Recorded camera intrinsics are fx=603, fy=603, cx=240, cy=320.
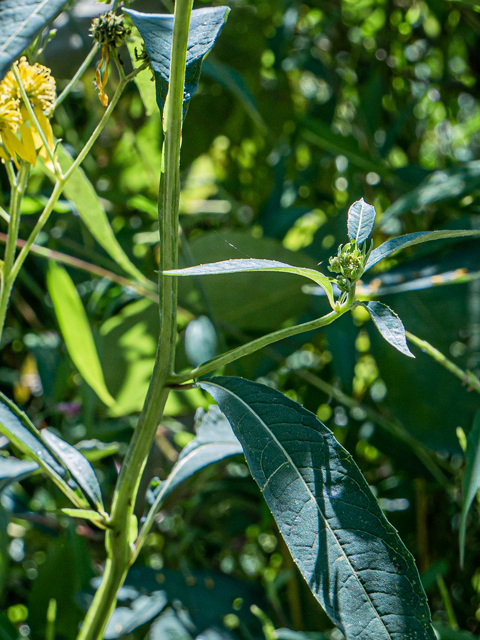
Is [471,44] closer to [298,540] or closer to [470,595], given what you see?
[470,595]

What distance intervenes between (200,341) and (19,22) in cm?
28

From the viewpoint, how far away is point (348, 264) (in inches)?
8.9

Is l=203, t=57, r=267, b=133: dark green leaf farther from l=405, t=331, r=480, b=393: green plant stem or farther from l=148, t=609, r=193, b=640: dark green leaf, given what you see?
l=148, t=609, r=193, b=640: dark green leaf

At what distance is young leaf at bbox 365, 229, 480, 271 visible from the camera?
21 cm

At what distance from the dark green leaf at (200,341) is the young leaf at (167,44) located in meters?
0.24

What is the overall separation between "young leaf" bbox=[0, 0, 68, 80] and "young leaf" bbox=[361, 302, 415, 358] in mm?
156

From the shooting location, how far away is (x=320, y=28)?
78 cm

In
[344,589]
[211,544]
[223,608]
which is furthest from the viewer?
[211,544]

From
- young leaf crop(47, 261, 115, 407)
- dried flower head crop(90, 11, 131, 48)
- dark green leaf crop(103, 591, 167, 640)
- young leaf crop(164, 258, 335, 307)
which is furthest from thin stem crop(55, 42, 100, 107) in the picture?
dark green leaf crop(103, 591, 167, 640)

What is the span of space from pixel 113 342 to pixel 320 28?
51cm

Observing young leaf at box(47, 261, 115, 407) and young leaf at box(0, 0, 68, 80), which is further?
young leaf at box(47, 261, 115, 407)

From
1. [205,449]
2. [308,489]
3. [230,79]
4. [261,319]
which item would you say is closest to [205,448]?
[205,449]

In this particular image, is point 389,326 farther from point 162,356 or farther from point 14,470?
point 14,470

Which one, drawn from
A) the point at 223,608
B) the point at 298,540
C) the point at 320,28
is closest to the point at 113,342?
the point at 223,608
